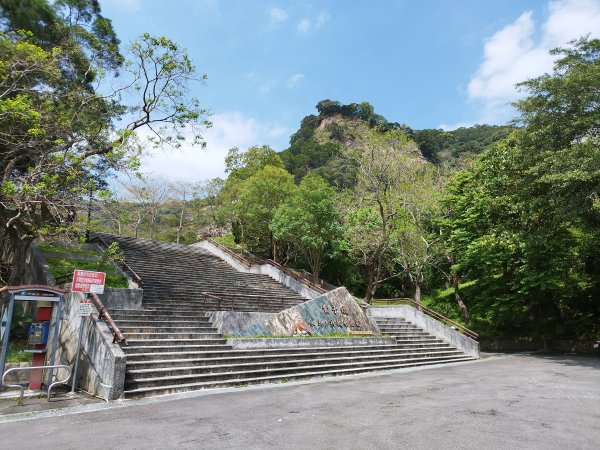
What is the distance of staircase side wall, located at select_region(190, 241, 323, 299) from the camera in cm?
2068

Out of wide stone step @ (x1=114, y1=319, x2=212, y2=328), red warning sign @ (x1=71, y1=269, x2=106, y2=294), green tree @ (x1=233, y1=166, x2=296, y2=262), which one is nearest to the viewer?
red warning sign @ (x1=71, y1=269, x2=106, y2=294)

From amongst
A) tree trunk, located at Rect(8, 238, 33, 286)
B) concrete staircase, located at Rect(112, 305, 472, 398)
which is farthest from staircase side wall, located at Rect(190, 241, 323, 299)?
tree trunk, located at Rect(8, 238, 33, 286)

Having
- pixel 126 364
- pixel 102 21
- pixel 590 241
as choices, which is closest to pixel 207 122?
pixel 102 21

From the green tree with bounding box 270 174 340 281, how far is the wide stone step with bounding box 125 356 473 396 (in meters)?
9.05

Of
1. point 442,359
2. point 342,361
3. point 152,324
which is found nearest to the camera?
point 152,324

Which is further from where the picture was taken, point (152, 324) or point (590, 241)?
point (590, 241)

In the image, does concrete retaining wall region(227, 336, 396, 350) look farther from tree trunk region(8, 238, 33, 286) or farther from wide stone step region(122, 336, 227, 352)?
tree trunk region(8, 238, 33, 286)

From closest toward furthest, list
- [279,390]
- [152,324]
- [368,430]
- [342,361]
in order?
[368,430] → [279,390] → [152,324] → [342,361]

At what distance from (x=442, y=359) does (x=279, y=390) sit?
9.73 m

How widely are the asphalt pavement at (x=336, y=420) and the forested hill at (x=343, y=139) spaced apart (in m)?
43.8

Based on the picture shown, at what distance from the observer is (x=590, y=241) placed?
56.9 feet

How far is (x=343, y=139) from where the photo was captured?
85.4m

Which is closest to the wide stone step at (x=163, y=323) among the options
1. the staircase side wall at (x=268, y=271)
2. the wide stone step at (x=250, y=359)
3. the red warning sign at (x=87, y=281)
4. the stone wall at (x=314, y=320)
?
the stone wall at (x=314, y=320)

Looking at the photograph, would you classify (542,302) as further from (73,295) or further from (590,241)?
(73,295)
